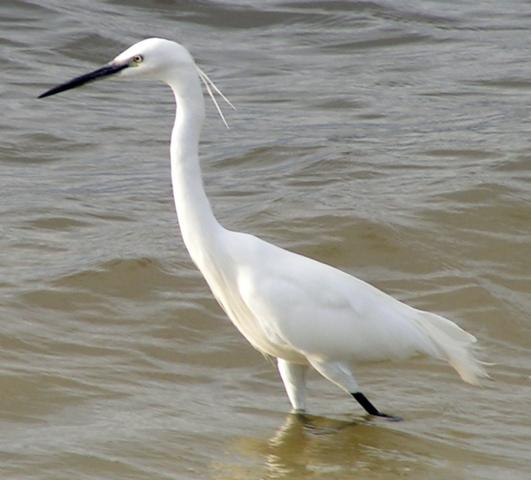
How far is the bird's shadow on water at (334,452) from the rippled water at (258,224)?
13 mm

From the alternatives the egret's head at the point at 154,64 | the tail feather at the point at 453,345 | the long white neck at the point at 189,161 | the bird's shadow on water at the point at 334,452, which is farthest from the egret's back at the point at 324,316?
the egret's head at the point at 154,64

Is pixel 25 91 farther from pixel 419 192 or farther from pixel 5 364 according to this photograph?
pixel 5 364

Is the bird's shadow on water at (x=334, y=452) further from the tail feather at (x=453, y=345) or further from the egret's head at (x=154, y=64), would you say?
the egret's head at (x=154, y=64)

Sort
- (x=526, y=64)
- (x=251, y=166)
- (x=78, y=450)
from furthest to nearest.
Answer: (x=526, y=64), (x=251, y=166), (x=78, y=450)

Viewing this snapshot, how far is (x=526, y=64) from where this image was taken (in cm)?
1392

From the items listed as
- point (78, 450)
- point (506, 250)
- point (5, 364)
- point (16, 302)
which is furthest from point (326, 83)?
point (78, 450)

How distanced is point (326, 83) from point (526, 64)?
216cm

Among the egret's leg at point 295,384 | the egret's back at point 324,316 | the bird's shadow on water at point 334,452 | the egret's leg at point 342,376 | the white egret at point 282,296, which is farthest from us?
the egret's leg at point 295,384

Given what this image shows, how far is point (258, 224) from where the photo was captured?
9.34 meters

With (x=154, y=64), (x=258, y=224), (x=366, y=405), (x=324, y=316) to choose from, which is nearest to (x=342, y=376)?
(x=366, y=405)

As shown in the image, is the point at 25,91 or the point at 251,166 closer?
the point at 251,166

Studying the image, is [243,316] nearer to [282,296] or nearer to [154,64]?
[282,296]

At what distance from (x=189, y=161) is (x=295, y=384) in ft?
3.95

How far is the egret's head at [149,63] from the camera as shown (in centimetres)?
584
